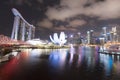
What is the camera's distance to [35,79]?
12.9 metres

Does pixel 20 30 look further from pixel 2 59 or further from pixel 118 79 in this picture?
pixel 118 79

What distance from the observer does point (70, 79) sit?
13.3 meters

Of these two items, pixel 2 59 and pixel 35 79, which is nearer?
pixel 35 79

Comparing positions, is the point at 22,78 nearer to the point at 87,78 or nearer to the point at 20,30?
the point at 87,78

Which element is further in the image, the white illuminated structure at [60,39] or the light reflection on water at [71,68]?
the white illuminated structure at [60,39]

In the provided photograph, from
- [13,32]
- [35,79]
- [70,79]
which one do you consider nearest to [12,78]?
[35,79]

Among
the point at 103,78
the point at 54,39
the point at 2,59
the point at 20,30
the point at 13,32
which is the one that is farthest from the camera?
the point at 54,39

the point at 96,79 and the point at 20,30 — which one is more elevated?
the point at 20,30

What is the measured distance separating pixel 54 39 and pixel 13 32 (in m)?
53.6

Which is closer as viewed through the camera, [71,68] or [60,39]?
[71,68]

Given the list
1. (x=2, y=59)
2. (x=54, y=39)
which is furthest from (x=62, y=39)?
(x=2, y=59)

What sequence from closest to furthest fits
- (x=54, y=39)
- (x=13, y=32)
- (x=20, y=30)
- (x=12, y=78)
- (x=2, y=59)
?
(x=12, y=78) < (x=2, y=59) < (x=13, y=32) < (x=20, y=30) < (x=54, y=39)

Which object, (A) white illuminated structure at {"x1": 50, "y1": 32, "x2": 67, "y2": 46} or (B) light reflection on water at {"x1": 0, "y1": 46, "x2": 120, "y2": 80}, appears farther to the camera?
(A) white illuminated structure at {"x1": 50, "y1": 32, "x2": 67, "y2": 46}

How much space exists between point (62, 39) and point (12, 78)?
119207mm
